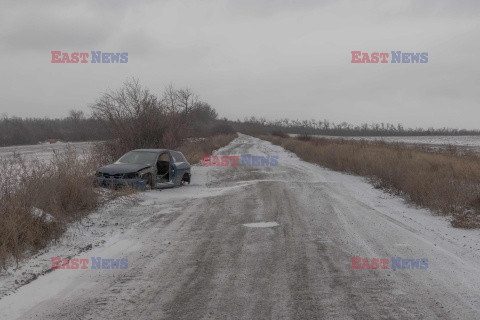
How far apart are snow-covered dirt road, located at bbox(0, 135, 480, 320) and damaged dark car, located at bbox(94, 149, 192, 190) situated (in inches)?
68.0

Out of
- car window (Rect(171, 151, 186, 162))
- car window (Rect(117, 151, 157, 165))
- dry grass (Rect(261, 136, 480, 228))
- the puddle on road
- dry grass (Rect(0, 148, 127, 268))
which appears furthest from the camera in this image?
car window (Rect(171, 151, 186, 162))

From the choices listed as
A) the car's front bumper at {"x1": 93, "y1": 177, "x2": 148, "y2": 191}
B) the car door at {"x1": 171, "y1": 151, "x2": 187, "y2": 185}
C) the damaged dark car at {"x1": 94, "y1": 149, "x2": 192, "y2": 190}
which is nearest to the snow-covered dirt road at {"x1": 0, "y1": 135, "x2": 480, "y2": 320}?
the car's front bumper at {"x1": 93, "y1": 177, "x2": 148, "y2": 191}

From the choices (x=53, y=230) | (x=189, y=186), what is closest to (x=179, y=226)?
(x=53, y=230)

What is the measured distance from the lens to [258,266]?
552 cm

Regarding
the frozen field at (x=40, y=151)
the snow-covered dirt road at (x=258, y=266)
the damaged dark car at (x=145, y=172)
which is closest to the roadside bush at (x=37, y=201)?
the snow-covered dirt road at (x=258, y=266)

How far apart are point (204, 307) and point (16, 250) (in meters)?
3.44

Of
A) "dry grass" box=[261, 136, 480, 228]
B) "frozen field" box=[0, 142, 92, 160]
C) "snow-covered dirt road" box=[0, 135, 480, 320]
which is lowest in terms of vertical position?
"snow-covered dirt road" box=[0, 135, 480, 320]

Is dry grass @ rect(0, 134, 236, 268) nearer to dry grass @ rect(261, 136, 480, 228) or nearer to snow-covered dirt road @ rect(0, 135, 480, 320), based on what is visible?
snow-covered dirt road @ rect(0, 135, 480, 320)

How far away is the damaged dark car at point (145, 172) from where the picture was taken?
11867 millimetres

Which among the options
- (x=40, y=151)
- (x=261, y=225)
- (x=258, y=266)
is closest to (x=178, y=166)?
(x=261, y=225)

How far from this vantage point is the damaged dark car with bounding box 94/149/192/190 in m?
11.9

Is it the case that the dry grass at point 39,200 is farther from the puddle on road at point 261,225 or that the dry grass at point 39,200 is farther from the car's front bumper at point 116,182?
the puddle on road at point 261,225

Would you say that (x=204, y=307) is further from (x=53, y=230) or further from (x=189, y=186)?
(x=189, y=186)

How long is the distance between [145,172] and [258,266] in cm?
778
